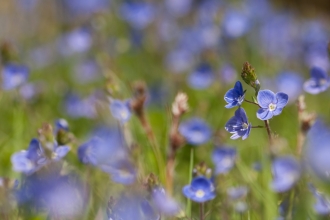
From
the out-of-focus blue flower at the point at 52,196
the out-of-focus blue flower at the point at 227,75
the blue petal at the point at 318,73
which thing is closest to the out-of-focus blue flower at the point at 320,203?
the blue petal at the point at 318,73

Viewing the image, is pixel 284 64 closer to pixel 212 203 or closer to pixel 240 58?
pixel 240 58

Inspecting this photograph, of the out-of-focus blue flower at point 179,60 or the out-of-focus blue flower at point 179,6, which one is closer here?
the out-of-focus blue flower at point 179,60

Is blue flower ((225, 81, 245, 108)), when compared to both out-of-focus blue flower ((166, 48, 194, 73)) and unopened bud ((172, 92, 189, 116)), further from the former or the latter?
out-of-focus blue flower ((166, 48, 194, 73))

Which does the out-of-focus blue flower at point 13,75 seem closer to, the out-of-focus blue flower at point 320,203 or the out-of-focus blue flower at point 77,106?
the out-of-focus blue flower at point 77,106

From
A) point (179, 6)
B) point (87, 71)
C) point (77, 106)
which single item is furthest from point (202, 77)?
point (179, 6)

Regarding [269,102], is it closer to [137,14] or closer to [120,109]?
[120,109]

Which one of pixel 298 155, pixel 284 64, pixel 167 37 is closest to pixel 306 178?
pixel 298 155
